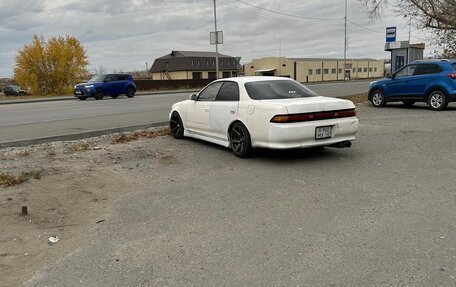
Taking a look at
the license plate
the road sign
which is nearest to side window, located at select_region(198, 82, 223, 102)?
the license plate

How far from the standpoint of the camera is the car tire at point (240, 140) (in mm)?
7102

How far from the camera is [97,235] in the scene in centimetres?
414

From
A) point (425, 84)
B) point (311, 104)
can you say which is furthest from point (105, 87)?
point (311, 104)

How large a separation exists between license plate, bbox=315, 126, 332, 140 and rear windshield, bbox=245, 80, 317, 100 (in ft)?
2.96

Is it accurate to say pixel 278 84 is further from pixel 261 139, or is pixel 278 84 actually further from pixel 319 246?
pixel 319 246

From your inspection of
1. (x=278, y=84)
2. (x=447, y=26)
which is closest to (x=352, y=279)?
(x=278, y=84)

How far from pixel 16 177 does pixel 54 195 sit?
101 centimetres

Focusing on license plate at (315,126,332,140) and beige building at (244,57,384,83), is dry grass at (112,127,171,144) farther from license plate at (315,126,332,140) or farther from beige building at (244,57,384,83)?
beige building at (244,57,384,83)

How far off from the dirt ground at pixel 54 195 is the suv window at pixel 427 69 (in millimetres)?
10057

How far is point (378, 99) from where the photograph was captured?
51.7 ft

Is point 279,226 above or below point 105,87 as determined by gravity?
below

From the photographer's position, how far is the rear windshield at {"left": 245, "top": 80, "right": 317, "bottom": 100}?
729 cm

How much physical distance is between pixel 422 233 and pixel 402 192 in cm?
131

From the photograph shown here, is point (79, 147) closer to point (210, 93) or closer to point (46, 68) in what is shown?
point (210, 93)
